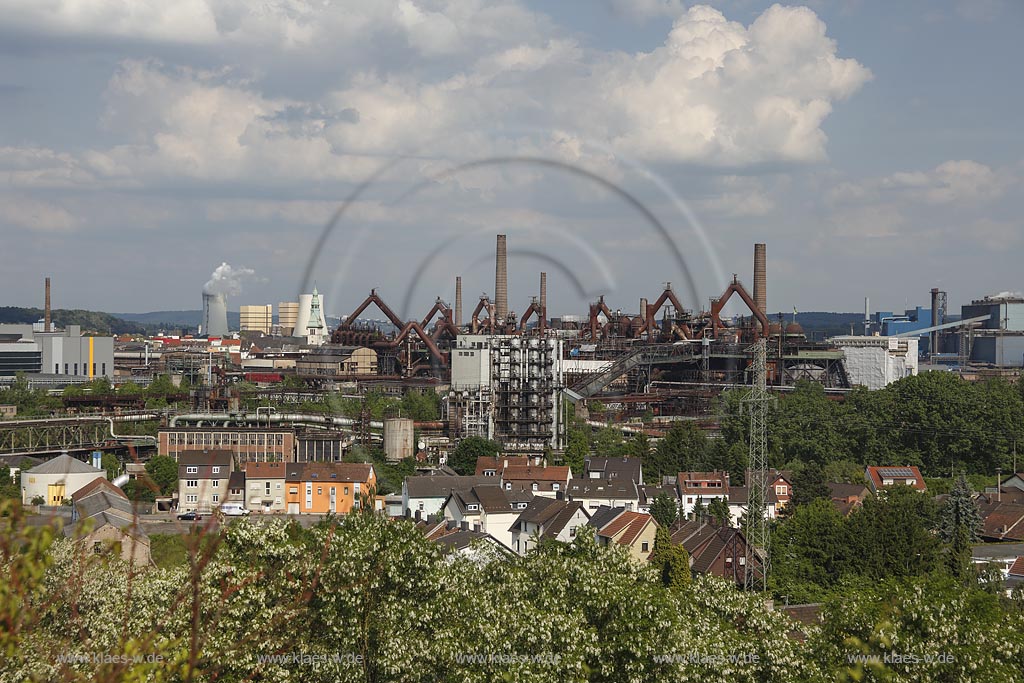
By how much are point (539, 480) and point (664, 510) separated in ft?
15.6

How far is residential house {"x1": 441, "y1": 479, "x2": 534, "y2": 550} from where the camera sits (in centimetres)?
2278

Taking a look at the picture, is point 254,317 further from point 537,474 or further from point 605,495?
point 605,495

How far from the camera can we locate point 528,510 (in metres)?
22.8

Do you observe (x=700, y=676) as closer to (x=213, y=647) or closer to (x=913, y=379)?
(x=213, y=647)

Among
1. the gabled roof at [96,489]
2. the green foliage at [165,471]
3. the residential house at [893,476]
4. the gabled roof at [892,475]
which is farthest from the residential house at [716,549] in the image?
the green foliage at [165,471]

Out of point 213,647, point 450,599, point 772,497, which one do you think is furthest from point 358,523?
point 772,497

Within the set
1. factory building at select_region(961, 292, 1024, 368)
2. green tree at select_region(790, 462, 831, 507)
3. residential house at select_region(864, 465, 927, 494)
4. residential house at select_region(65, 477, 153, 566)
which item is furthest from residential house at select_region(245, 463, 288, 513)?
factory building at select_region(961, 292, 1024, 368)

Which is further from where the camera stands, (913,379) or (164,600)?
(913,379)

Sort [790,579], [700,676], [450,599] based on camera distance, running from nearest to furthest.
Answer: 1. [700,676]
2. [450,599]
3. [790,579]

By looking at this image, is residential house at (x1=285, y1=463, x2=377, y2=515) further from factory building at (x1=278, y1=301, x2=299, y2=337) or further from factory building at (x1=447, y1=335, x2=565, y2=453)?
factory building at (x1=278, y1=301, x2=299, y2=337)

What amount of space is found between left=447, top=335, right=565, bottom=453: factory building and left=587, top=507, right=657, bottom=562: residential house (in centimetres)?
1155

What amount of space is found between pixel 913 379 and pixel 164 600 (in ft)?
112

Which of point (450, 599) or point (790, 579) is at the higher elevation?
point (450, 599)

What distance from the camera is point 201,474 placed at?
27.9 meters
